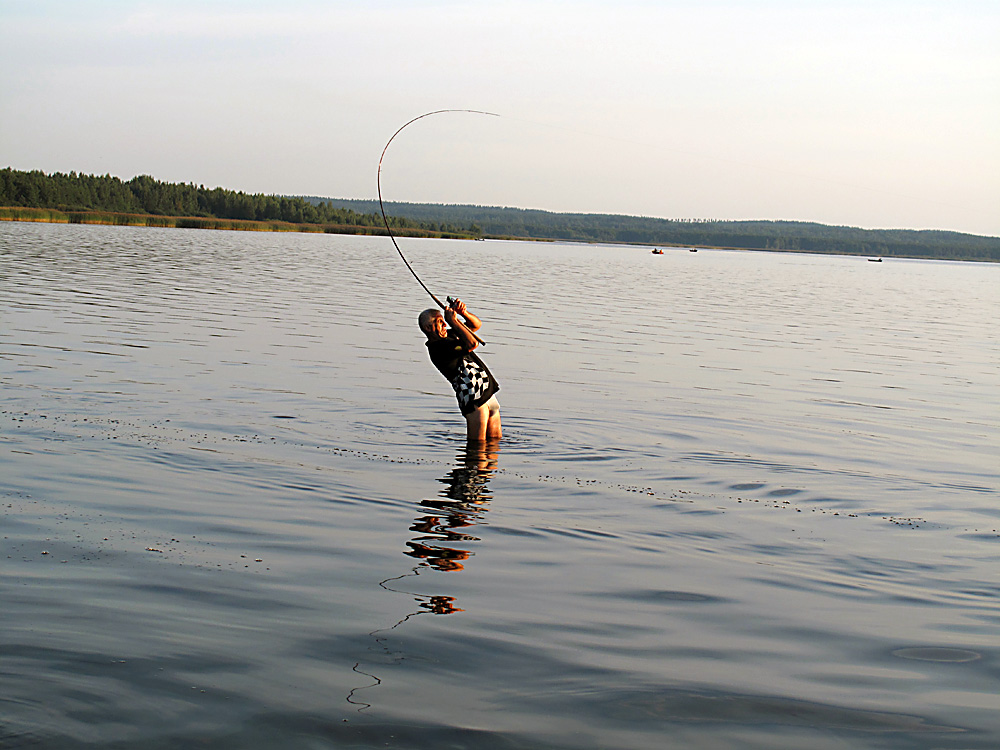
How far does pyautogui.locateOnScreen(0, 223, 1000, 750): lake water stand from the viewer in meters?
4.47

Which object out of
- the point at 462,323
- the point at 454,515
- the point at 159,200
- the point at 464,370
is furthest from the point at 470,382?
the point at 159,200

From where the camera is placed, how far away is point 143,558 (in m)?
6.43

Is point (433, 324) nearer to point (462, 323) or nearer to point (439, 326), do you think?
point (439, 326)

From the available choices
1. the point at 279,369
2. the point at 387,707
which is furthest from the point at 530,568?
the point at 279,369

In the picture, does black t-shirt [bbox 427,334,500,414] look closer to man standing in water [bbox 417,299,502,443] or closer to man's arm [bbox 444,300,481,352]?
man standing in water [bbox 417,299,502,443]

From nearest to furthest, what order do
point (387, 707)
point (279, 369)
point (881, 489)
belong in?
point (387, 707)
point (881, 489)
point (279, 369)

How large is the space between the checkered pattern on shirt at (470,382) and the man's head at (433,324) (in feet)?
1.26

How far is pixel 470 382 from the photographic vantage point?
10.5 m

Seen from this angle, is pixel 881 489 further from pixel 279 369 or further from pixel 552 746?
pixel 279 369

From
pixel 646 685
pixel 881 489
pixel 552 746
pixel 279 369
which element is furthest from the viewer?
pixel 279 369

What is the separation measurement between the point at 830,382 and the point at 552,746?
14.2 metres

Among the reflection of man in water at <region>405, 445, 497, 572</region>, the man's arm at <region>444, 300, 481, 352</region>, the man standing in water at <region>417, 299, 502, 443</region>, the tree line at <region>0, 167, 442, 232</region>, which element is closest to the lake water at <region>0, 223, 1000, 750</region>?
the reflection of man in water at <region>405, 445, 497, 572</region>

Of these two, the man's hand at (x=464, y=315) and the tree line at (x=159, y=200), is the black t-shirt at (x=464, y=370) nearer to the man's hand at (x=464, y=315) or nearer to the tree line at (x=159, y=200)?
the man's hand at (x=464, y=315)

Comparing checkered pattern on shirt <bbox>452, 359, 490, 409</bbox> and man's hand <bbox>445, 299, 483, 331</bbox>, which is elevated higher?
man's hand <bbox>445, 299, 483, 331</bbox>
